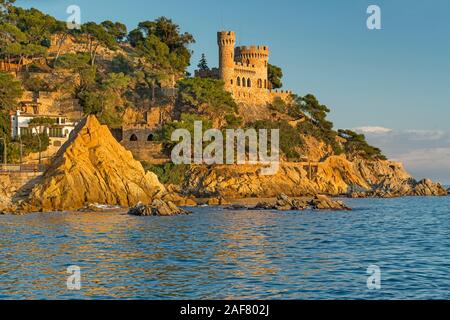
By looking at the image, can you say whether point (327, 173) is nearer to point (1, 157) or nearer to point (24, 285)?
point (1, 157)

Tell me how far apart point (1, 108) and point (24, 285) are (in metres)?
69.7

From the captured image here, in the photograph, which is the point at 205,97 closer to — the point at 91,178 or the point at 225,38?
the point at 225,38

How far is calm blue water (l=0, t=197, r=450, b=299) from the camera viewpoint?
2319 cm

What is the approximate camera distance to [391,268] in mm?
28984

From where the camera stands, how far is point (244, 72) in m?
117

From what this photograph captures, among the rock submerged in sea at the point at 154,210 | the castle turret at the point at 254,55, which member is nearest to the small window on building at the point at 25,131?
the rock submerged in sea at the point at 154,210

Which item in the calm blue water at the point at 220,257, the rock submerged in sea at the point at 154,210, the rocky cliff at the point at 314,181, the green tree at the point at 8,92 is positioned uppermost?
the green tree at the point at 8,92

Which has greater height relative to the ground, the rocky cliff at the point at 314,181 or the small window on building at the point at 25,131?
the small window on building at the point at 25,131

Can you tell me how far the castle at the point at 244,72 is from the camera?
114m

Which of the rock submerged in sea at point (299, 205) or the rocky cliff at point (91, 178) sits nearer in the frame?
the rocky cliff at point (91, 178)

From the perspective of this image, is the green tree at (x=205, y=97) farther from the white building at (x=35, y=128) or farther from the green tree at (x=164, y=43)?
the white building at (x=35, y=128)

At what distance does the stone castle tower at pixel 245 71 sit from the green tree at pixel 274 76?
603cm

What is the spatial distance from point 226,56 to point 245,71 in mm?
5159

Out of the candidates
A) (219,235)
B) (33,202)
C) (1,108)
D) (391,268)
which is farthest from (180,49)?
(391,268)
